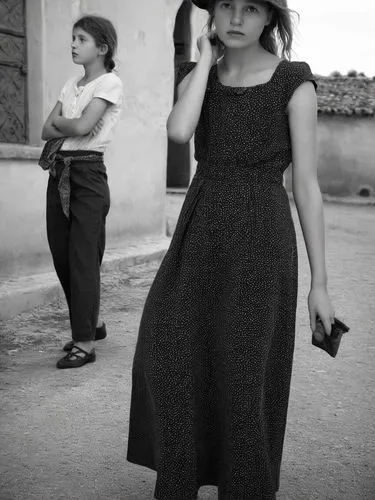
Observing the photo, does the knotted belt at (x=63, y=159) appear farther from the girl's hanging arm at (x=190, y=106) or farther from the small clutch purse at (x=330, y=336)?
the small clutch purse at (x=330, y=336)

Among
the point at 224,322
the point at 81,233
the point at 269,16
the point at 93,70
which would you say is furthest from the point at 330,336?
the point at 93,70

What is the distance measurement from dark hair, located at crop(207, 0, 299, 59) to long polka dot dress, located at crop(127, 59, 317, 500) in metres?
0.09

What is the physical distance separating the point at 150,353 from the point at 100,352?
7.86 feet

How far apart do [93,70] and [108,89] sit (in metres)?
0.22

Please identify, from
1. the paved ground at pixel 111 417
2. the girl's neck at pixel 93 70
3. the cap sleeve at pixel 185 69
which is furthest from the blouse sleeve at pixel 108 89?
the cap sleeve at pixel 185 69

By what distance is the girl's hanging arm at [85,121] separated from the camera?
413 cm

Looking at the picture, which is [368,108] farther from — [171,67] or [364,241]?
[171,67]

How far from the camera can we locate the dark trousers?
→ 4.25 meters

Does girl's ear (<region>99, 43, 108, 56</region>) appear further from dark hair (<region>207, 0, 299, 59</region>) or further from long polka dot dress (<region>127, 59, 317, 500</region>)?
long polka dot dress (<region>127, 59, 317, 500</region>)

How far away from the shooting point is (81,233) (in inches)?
168

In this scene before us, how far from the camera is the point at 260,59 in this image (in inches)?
92.8

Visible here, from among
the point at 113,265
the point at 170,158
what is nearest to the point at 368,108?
the point at 170,158

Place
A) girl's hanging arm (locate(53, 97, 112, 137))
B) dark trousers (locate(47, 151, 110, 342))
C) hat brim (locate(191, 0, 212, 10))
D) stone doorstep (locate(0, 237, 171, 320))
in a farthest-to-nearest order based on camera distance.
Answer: stone doorstep (locate(0, 237, 171, 320)), dark trousers (locate(47, 151, 110, 342)), girl's hanging arm (locate(53, 97, 112, 137)), hat brim (locate(191, 0, 212, 10))

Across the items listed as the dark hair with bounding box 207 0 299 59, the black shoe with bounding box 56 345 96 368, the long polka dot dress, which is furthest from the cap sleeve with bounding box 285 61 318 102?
the black shoe with bounding box 56 345 96 368
